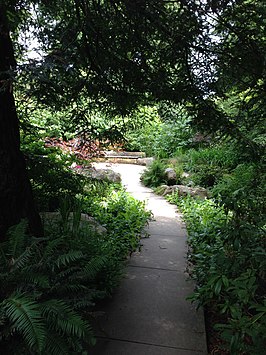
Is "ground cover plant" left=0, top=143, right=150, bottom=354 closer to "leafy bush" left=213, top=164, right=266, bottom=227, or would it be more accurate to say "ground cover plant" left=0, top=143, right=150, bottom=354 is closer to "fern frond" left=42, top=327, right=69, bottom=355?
"fern frond" left=42, top=327, right=69, bottom=355

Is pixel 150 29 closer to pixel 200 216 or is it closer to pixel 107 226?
pixel 107 226

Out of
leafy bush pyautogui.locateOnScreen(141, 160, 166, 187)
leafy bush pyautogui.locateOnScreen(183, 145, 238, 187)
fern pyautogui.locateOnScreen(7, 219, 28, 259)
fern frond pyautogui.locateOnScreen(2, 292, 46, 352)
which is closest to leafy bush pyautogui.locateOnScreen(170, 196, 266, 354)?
fern frond pyautogui.locateOnScreen(2, 292, 46, 352)

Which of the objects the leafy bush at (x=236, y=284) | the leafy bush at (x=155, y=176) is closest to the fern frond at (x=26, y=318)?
the leafy bush at (x=236, y=284)

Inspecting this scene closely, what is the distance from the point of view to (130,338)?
7.77ft

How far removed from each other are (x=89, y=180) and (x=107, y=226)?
0.92 metres

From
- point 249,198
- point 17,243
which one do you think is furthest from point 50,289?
point 249,198

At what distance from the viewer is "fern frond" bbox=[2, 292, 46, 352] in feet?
5.08

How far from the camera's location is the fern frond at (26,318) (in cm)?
155

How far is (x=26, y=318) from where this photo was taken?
1.61m

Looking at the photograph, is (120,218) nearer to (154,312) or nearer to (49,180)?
(49,180)

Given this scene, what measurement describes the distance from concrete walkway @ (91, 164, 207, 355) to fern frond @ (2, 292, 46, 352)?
833mm

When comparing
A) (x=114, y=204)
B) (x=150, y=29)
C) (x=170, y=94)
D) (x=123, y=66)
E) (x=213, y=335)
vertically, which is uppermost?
(x=150, y=29)

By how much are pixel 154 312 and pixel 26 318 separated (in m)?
1.44

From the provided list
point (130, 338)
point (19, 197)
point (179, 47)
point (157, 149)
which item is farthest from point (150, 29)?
point (157, 149)
